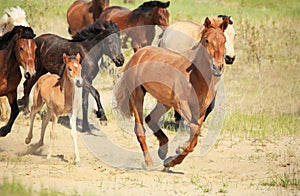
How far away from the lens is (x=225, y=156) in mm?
10117

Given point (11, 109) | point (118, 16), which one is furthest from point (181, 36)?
point (11, 109)

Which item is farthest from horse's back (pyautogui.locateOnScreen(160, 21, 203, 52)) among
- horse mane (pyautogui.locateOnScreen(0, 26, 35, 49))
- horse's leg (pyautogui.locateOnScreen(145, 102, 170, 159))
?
horse mane (pyautogui.locateOnScreen(0, 26, 35, 49))

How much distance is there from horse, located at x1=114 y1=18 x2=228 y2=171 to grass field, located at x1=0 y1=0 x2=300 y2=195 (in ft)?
8.31

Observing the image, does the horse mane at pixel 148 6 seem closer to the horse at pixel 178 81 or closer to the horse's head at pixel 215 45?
the horse at pixel 178 81

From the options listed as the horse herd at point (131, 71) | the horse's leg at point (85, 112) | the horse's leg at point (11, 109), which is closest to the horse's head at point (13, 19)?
the horse herd at point (131, 71)

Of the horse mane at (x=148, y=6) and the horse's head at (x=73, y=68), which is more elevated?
the horse mane at (x=148, y=6)

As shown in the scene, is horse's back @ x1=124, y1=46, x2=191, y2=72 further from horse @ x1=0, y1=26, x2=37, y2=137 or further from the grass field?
the grass field

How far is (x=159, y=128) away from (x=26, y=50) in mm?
2245

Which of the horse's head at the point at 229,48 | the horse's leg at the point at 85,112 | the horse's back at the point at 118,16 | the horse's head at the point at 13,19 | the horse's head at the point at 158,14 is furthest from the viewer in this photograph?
the horse's back at the point at 118,16

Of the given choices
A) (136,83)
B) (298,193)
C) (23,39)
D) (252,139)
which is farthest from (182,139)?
(298,193)

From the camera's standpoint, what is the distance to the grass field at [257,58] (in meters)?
12.2

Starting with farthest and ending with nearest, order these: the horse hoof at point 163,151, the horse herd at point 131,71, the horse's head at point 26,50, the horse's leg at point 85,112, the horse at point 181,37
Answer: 1. the horse at point 181,37
2. the horse's leg at point 85,112
3. the horse's head at point 26,50
4. the horse hoof at point 163,151
5. the horse herd at point 131,71

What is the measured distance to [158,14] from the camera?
1473 centimetres

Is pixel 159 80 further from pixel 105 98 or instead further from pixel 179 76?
pixel 105 98
